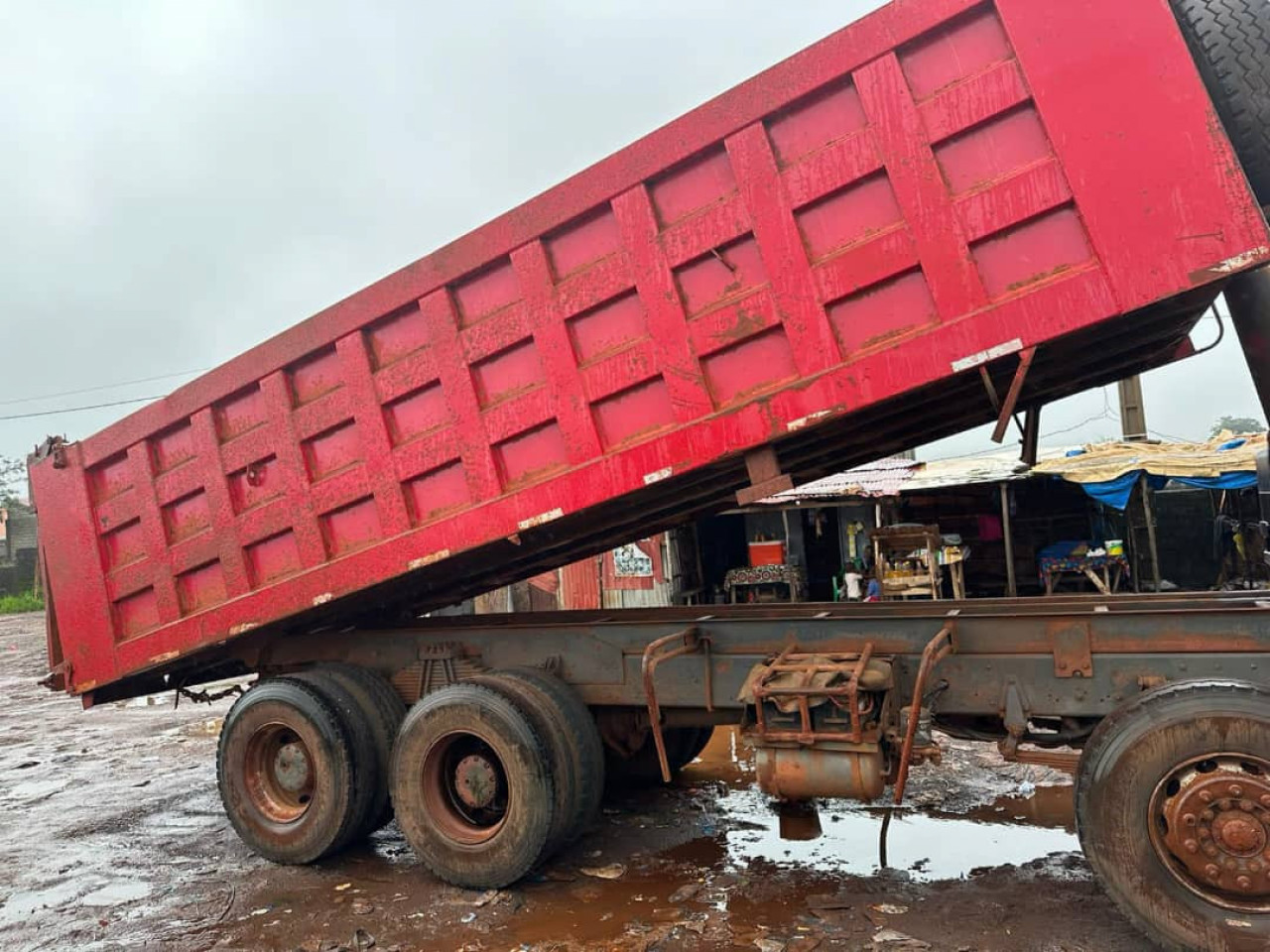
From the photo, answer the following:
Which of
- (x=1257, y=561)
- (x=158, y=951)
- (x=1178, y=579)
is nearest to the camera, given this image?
(x=158, y=951)

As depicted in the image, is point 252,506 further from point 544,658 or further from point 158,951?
point 158,951

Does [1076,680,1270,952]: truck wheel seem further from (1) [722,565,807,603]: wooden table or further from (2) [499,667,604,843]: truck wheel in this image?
(1) [722,565,807,603]: wooden table

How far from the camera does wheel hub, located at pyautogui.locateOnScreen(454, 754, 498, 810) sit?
14.7 ft

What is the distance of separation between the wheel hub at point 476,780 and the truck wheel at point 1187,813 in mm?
2636

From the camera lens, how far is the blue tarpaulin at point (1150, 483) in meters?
10.9

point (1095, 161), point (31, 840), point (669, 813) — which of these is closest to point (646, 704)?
point (669, 813)

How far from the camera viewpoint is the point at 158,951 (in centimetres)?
396

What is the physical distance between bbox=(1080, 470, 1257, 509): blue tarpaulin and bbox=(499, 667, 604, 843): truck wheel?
9329 mm

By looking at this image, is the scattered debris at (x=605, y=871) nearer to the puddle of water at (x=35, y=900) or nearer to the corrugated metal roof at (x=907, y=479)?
the puddle of water at (x=35, y=900)

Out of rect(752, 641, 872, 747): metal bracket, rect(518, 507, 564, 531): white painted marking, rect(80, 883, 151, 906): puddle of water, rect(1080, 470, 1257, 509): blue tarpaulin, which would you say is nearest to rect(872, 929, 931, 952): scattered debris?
rect(752, 641, 872, 747): metal bracket

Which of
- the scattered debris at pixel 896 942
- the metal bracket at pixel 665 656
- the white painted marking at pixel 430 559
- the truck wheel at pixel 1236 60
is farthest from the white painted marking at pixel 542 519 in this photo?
the truck wheel at pixel 1236 60

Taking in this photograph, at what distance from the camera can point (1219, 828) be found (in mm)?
3105

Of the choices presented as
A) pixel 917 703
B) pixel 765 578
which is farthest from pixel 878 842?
pixel 765 578

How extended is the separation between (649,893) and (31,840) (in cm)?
413
